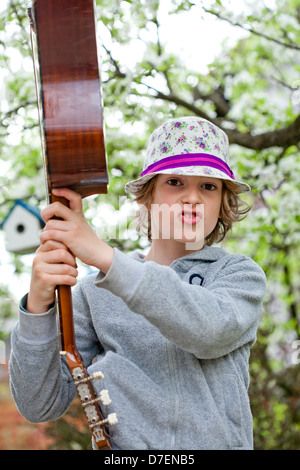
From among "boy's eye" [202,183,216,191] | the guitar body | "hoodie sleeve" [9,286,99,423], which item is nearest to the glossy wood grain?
the guitar body

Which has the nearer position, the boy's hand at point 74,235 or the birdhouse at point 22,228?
the boy's hand at point 74,235

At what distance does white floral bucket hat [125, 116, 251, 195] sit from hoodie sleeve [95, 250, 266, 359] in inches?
15.5

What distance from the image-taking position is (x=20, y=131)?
4906mm

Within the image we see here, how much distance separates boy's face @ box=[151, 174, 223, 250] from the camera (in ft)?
6.01

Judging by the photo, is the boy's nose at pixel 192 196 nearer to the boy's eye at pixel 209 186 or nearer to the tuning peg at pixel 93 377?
the boy's eye at pixel 209 186

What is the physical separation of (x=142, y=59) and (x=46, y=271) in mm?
3400

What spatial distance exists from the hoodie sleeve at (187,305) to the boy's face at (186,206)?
212mm

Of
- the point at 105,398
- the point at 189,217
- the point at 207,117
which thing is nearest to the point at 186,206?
the point at 189,217

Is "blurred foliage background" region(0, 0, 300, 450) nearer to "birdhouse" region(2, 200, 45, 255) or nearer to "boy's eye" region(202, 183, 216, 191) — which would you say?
"birdhouse" region(2, 200, 45, 255)

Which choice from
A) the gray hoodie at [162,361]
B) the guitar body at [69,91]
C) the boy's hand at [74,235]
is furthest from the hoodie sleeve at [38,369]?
the guitar body at [69,91]

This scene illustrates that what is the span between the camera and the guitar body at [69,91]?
4.58 feet

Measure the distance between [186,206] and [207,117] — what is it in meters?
3.09

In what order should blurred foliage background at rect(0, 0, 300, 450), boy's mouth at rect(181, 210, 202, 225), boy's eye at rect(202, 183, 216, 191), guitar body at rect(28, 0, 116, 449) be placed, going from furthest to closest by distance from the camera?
blurred foliage background at rect(0, 0, 300, 450), boy's eye at rect(202, 183, 216, 191), boy's mouth at rect(181, 210, 202, 225), guitar body at rect(28, 0, 116, 449)

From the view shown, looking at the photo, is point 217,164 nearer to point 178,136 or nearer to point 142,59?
point 178,136
